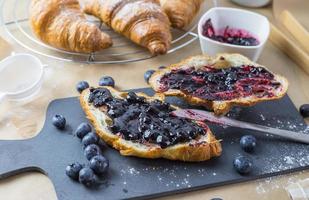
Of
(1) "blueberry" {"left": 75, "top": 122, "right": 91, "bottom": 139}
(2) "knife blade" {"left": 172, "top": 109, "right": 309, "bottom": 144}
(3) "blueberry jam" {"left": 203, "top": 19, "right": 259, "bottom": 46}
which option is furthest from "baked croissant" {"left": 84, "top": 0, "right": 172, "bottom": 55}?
(1) "blueberry" {"left": 75, "top": 122, "right": 91, "bottom": 139}

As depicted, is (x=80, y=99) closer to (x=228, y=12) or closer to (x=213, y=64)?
(x=213, y=64)

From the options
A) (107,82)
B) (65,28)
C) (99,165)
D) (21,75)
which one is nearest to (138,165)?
(99,165)

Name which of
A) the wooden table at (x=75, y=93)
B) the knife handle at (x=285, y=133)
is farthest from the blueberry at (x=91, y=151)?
the knife handle at (x=285, y=133)

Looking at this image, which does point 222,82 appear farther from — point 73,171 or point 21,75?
point 21,75

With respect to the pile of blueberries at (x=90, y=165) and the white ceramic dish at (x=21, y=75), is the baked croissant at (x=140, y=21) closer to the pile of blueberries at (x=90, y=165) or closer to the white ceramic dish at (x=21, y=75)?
the white ceramic dish at (x=21, y=75)

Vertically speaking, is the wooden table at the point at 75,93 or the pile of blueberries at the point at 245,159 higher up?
the pile of blueberries at the point at 245,159

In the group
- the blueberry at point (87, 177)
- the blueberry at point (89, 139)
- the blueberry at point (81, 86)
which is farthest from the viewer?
the blueberry at point (81, 86)

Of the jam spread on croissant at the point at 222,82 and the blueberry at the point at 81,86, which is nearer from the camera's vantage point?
the jam spread on croissant at the point at 222,82

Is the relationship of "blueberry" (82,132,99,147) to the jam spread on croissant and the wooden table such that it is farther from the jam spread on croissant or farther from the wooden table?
the jam spread on croissant
